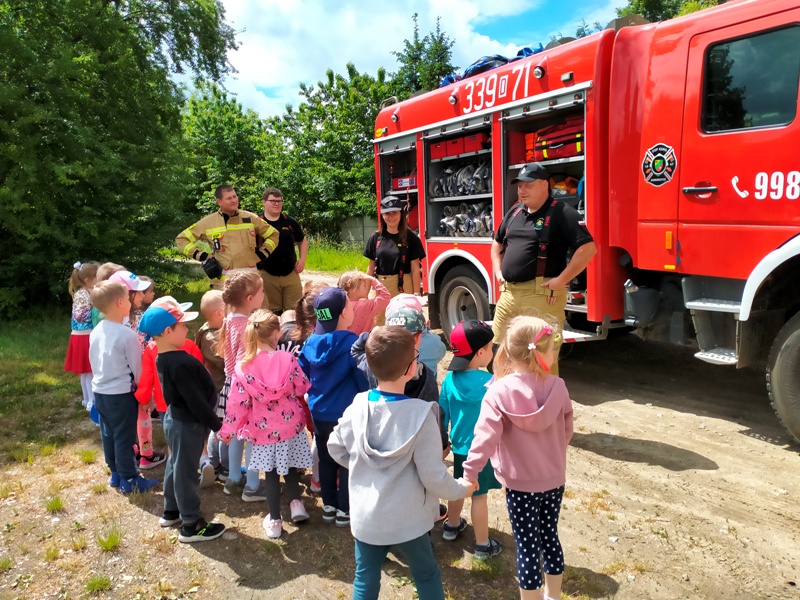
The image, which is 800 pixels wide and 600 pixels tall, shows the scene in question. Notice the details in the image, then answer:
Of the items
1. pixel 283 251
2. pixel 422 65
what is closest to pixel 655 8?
pixel 422 65

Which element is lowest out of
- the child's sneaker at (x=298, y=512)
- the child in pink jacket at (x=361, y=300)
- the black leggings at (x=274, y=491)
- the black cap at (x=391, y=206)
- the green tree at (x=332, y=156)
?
the child's sneaker at (x=298, y=512)

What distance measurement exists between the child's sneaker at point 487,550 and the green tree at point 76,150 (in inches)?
350

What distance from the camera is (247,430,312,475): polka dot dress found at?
10.9 ft

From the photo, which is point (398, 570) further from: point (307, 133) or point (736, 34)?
point (307, 133)

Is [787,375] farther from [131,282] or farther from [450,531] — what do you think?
[131,282]

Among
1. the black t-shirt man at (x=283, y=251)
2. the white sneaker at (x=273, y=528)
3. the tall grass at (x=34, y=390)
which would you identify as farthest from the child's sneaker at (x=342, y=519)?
the black t-shirt man at (x=283, y=251)

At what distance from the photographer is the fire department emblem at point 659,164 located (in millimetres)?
4555

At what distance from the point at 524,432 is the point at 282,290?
466 centimetres

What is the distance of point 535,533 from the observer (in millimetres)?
2521

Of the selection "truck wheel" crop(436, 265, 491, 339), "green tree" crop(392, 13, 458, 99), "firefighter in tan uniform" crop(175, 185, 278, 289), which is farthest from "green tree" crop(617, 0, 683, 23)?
"firefighter in tan uniform" crop(175, 185, 278, 289)

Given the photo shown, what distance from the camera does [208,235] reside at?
5938 mm

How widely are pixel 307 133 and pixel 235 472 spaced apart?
23218 mm

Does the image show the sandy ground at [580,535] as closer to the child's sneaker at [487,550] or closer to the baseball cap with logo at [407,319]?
the child's sneaker at [487,550]

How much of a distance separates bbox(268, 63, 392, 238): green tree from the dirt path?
63.2ft
